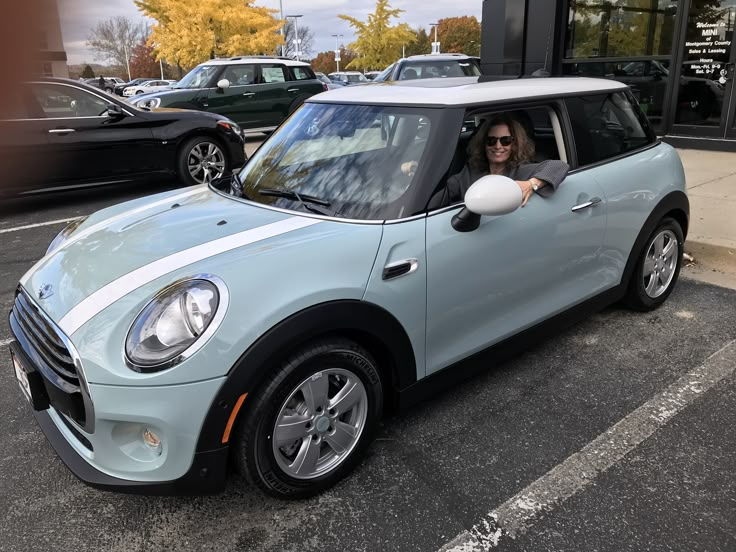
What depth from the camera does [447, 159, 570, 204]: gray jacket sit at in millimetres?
2770

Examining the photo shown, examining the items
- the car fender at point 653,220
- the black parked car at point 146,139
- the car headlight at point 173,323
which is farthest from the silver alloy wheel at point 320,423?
the black parked car at point 146,139

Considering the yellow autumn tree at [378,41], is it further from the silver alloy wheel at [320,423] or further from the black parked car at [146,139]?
the silver alloy wheel at [320,423]

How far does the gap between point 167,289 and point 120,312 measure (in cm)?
17

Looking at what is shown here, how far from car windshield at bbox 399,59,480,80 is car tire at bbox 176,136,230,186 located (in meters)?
4.33

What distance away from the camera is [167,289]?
213 centimetres

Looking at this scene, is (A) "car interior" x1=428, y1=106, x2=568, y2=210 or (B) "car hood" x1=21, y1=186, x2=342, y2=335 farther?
(A) "car interior" x1=428, y1=106, x2=568, y2=210

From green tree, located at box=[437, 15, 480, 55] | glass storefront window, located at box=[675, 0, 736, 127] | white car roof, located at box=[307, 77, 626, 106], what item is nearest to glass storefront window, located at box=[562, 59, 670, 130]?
glass storefront window, located at box=[675, 0, 736, 127]

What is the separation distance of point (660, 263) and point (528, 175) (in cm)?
144

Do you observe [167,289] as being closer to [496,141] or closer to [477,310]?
[477,310]

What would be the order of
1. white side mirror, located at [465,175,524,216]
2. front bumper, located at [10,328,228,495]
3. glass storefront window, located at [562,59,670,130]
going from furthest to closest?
glass storefront window, located at [562,59,670,130], white side mirror, located at [465,175,524,216], front bumper, located at [10,328,228,495]

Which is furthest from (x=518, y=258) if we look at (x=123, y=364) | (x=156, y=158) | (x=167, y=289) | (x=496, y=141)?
(x=156, y=158)

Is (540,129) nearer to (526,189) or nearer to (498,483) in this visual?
(526,189)

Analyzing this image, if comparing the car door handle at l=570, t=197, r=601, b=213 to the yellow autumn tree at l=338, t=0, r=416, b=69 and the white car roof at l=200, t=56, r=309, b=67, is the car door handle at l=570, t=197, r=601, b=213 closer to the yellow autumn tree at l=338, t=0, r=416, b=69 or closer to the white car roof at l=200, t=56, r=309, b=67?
the white car roof at l=200, t=56, r=309, b=67

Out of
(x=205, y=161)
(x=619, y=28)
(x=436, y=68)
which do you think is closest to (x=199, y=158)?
(x=205, y=161)
